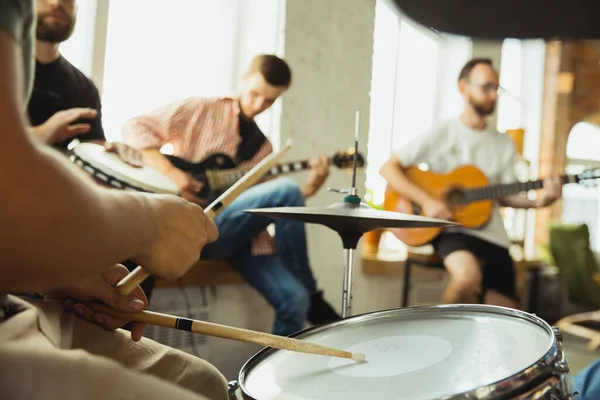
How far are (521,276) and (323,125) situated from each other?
2065mm

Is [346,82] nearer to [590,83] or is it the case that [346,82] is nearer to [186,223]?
[186,223]

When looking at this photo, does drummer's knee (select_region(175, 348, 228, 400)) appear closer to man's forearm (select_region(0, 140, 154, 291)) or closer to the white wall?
man's forearm (select_region(0, 140, 154, 291))

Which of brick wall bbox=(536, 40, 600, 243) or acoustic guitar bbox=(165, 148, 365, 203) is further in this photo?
brick wall bbox=(536, 40, 600, 243)

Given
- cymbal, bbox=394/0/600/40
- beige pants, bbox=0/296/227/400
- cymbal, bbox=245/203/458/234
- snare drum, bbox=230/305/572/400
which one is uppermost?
cymbal, bbox=394/0/600/40

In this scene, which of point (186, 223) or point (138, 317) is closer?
point (186, 223)

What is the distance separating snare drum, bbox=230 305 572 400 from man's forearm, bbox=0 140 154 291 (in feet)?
1.10

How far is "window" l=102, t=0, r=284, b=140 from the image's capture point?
2.10 metres

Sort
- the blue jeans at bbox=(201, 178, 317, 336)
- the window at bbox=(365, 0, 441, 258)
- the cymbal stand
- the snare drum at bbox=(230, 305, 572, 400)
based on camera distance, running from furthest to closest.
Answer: the window at bbox=(365, 0, 441, 258), the blue jeans at bbox=(201, 178, 317, 336), the cymbal stand, the snare drum at bbox=(230, 305, 572, 400)

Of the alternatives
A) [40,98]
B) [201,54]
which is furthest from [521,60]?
[40,98]

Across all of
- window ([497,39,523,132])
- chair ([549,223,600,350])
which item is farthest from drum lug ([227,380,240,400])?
window ([497,39,523,132])

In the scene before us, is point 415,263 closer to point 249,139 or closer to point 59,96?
point 249,139

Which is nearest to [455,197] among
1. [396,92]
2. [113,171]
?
[396,92]

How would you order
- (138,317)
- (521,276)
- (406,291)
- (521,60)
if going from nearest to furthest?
1. (138,317)
2. (406,291)
3. (521,276)
4. (521,60)

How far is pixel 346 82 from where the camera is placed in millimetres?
2740
